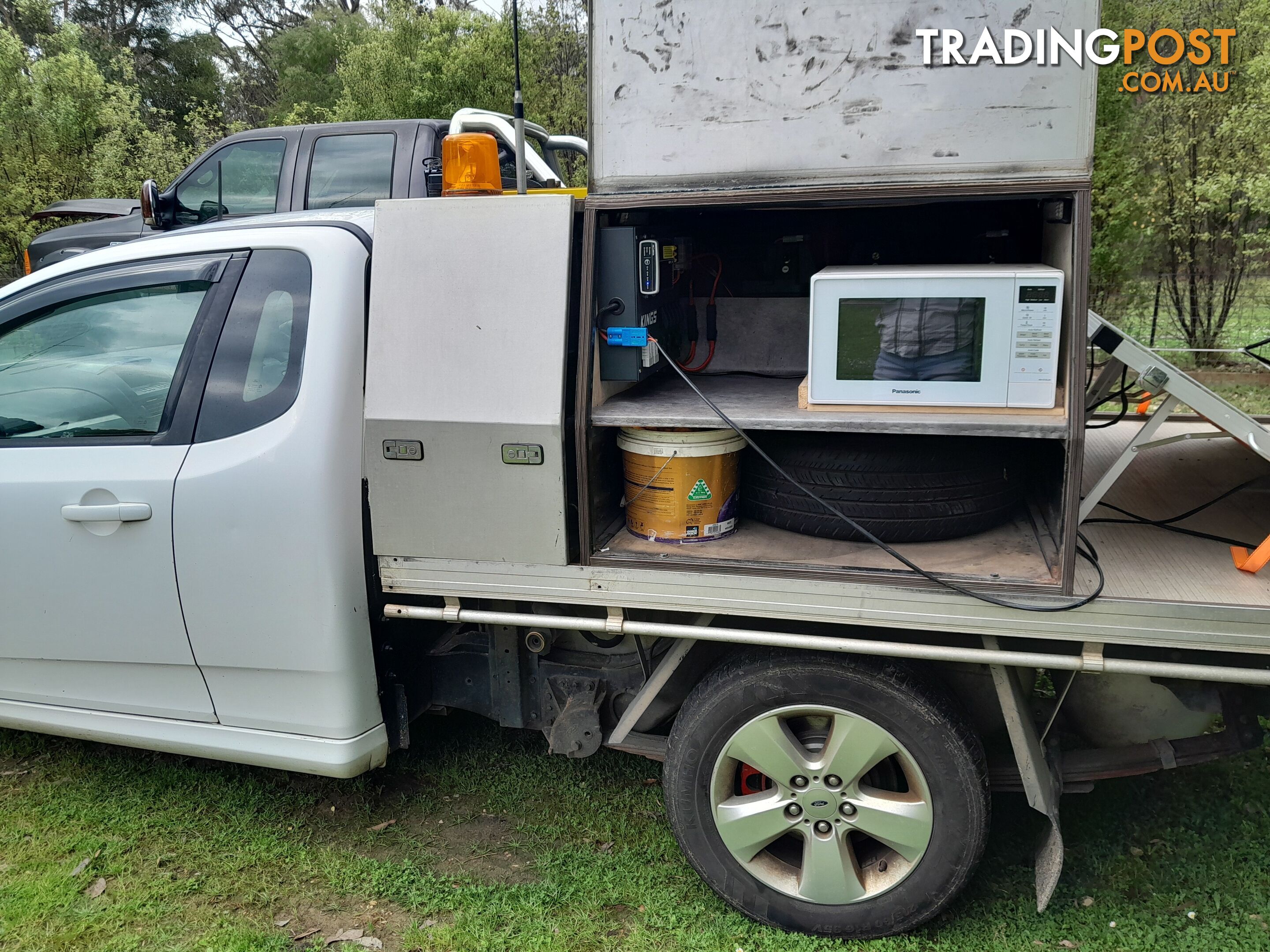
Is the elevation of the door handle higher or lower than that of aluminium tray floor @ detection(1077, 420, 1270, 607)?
higher

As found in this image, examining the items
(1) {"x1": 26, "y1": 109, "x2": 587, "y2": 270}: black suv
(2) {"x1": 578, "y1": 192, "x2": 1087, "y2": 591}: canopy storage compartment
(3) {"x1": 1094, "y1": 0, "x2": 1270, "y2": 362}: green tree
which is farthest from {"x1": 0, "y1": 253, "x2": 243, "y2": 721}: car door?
(3) {"x1": 1094, "y1": 0, "x2": 1270, "y2": 362}: green tree

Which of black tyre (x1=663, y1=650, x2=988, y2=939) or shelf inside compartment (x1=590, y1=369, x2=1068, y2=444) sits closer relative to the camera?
shelf inside compartment (x1=590, y1=369, x2=1068, y2=444)

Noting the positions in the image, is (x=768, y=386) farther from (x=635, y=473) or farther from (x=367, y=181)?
(x=367, y=181)

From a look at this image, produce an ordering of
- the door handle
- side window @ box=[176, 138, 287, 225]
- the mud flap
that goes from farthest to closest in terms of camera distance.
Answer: side window @ box=[176, 138, 287, 225] → the door handle → the mud flap

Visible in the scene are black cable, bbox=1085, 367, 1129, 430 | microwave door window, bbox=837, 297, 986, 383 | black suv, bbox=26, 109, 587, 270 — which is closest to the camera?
microwave door window, bbox=837, 297, 986, 383

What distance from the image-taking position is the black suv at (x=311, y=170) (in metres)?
7.75

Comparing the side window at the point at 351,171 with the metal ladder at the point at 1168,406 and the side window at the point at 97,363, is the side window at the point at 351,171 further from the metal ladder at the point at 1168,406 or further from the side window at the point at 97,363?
the metal ladder at the point at 1168,406

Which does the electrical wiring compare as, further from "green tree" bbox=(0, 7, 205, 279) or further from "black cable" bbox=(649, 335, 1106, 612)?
"green tree" bbox=(0, 7, 205, 279)

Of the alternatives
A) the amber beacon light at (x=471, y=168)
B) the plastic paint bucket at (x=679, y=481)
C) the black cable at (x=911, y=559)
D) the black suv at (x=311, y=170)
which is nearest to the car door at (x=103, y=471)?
the amber beacon light at (x=471, y=168)

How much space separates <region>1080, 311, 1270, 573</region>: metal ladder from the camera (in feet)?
7.59

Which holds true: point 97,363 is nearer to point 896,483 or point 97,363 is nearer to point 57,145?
point 896,483

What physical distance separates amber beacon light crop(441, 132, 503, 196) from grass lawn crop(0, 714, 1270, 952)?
81.5 inches

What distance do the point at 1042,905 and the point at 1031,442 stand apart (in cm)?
141

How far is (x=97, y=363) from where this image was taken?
3.11 metres
